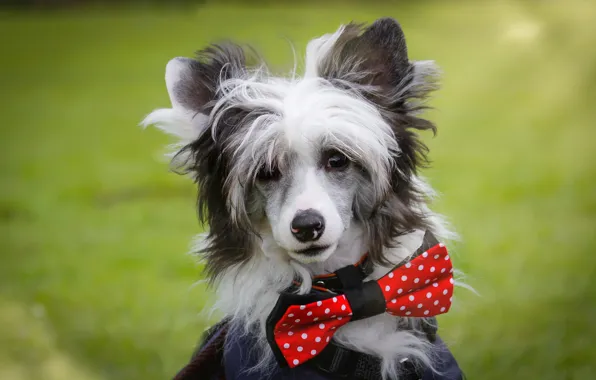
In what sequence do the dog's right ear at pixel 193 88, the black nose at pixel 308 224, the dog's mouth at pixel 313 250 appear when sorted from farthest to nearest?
the dog's right ear at pixel 193 88 → the dog's mouth at pixel 313 250 → the black nose at pixel 308 224

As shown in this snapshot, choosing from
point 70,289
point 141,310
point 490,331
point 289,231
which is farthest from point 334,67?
point 70,289

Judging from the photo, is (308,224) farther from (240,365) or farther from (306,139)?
(240,365)

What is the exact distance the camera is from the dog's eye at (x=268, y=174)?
9.56ft

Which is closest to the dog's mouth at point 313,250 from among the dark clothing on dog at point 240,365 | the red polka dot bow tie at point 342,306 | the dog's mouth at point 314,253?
the dog's mouth at point 314,253

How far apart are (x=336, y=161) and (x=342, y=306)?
533 mm

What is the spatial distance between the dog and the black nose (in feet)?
0.19

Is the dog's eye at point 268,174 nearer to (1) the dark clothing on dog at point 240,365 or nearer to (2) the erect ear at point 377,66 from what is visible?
(2) the erect ear at point 377,66

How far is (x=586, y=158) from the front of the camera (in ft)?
28.2

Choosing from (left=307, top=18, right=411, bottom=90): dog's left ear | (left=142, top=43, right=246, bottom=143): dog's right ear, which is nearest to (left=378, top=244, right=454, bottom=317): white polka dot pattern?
(left=307, top=18, right=411, bottom=90): dog's left ear

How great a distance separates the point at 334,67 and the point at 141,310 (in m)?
2.97

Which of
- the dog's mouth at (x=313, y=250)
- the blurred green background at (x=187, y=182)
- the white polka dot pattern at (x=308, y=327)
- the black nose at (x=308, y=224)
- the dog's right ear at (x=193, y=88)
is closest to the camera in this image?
the black nose at (x=308, y=224)

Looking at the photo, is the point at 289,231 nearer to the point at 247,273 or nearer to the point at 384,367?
the point at 247,273

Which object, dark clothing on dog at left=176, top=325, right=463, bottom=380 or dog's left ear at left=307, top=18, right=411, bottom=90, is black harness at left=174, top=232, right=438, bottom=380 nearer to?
dark clothing on dog at left=176, top=325, right=463, bottom=380

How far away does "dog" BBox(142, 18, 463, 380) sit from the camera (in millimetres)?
2875
